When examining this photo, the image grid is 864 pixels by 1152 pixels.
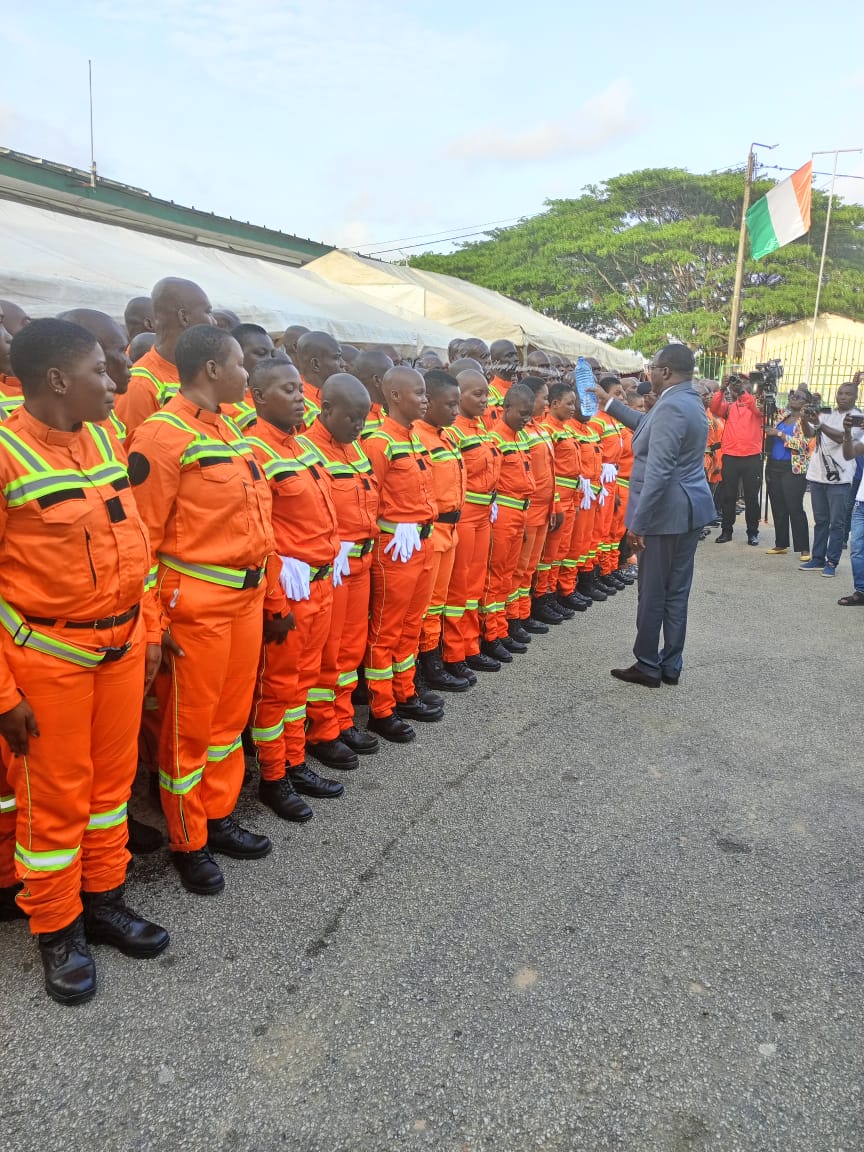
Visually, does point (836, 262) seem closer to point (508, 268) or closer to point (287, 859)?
point (508, 268)

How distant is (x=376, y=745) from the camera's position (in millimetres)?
4176

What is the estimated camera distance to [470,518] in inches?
203

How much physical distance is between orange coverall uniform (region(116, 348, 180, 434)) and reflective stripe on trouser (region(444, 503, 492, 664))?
2124 mm

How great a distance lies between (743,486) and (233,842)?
30.5 ft

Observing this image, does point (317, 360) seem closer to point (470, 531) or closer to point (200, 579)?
point (470, 531)

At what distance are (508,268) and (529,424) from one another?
95.6ft

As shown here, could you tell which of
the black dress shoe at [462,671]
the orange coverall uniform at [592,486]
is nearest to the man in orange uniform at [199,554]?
the black dress shoe at [462,671]

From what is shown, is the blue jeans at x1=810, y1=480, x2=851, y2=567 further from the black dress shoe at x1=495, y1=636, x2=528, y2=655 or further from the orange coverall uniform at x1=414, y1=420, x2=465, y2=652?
the orange coverall uniform at x1=414, y1=420, x2=465, y2=652

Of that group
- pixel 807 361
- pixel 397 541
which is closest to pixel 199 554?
pixel 397 541

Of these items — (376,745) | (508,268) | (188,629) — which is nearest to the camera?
(188,629)

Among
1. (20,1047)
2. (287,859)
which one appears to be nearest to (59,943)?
(20,1047)

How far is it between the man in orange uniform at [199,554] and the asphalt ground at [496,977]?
46 centimetres

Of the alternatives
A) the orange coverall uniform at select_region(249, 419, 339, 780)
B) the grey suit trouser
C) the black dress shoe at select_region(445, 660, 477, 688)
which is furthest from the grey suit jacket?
the orange coverall uniform at select_region(249, 419, 339, 780)

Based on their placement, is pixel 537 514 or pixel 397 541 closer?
pixel 397 541
